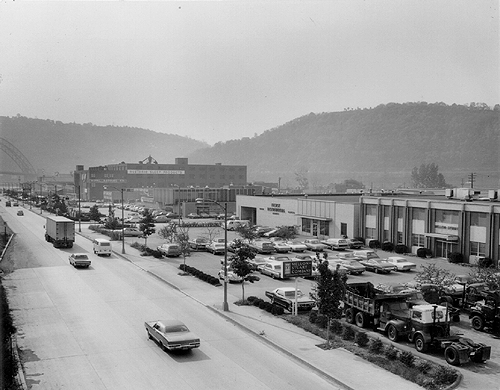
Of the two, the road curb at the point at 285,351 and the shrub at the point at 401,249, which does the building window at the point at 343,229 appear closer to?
the shrub at the point at 401,249

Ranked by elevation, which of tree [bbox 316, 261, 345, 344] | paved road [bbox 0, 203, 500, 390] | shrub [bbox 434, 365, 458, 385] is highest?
tree [bbox 316, 261, 345, 344]

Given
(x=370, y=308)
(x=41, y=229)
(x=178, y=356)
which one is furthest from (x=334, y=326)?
(x=41, y=229)

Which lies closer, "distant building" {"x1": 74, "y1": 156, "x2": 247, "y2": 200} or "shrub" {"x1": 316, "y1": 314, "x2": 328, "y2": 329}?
"shrub" {"x1": 316, "y1": 314, "x2": 328, "y2": 329}

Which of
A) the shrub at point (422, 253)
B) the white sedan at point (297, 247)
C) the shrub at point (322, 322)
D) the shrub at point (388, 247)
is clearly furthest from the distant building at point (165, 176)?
the shrub at point (322, 322)

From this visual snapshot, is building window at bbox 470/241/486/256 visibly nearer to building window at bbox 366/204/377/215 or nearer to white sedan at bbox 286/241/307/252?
building window at bbox 366/204/377/215

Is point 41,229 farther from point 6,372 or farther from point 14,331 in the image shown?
point 6,372

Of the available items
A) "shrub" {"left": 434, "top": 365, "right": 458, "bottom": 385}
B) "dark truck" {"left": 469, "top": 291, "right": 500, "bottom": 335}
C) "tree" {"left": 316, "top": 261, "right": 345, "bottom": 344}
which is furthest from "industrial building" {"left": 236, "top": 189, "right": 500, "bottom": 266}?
"shrub" {"left": 434, "top": 365, "right": 458, "bottom": 385}
